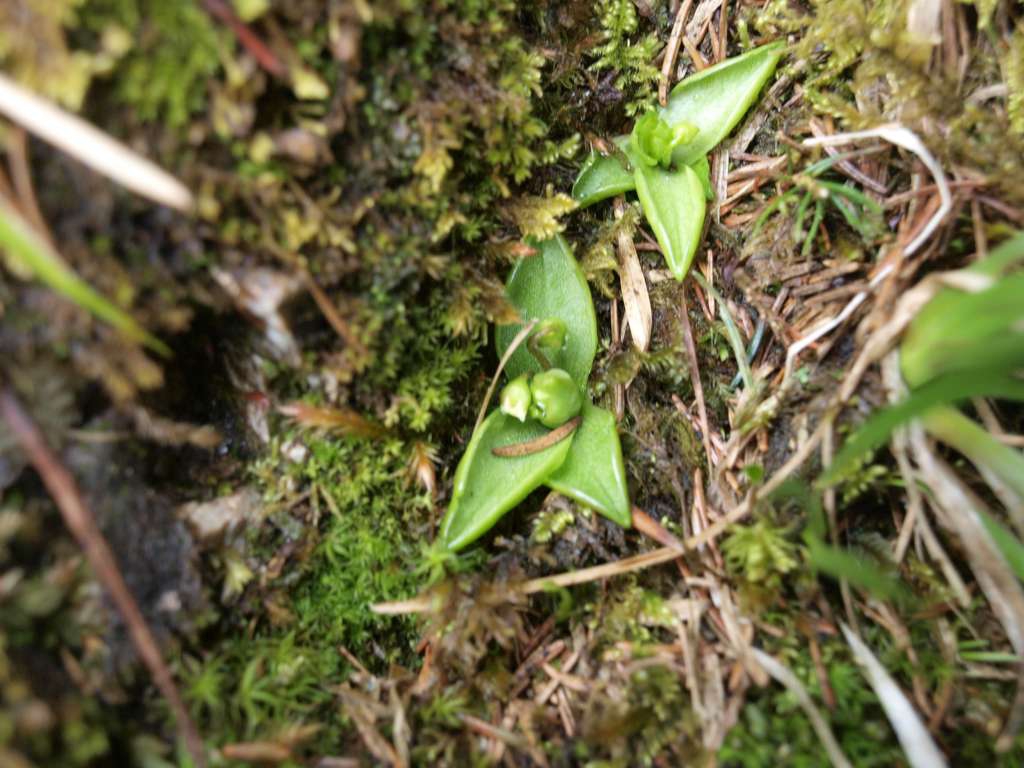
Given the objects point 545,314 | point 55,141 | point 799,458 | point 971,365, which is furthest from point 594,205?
point 55,141

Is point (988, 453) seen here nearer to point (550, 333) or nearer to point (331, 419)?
point (550, 333)

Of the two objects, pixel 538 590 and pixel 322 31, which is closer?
pixel 322 31

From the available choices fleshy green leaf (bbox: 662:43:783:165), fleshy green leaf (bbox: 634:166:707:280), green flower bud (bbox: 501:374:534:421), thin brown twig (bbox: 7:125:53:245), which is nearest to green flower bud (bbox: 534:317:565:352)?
green flower bud (bbox: 501:374:534:421)

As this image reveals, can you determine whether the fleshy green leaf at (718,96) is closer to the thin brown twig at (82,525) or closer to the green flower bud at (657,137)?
the green flower bud at (657,137)

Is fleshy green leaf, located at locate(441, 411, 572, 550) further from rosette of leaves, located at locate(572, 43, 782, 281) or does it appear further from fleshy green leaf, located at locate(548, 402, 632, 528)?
rosette of leaves, located at locate(572, 43, 782, 281)

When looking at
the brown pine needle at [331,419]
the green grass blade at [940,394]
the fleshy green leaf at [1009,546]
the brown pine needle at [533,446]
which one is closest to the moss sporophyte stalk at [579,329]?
the brown pine needle at [533,446]

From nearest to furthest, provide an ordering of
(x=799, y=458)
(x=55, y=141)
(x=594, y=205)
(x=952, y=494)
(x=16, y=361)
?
(x=55, y=141) → (x=16, y=361) → (x=952, y=494) → (x=799, y=458) → (x=594, y=205)

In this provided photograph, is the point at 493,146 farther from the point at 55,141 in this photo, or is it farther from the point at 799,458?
the point at 799,458
